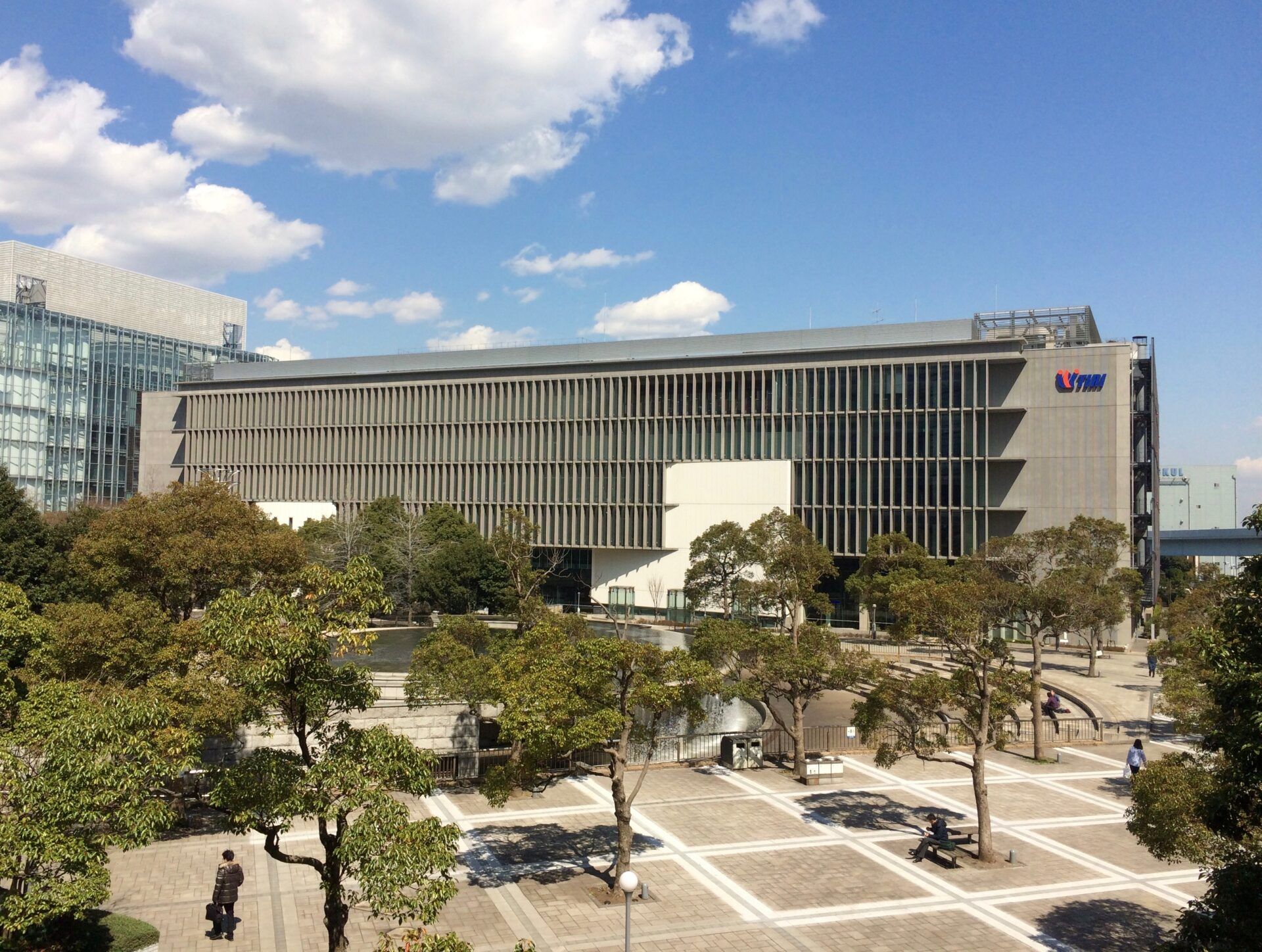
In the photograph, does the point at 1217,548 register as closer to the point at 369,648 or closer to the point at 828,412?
Result: the point at 828,412

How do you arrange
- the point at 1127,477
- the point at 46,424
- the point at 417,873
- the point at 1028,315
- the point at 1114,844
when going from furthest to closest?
the point at 46,424, the point at 1028,315, the point at 1127,477, the point at 1114,844, the point at 417,873

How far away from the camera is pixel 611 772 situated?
1803 centimetres

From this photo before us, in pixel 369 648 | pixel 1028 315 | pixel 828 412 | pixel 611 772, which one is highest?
pixel 1028 315

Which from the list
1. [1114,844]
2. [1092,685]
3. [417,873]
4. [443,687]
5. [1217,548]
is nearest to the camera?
[417,873]

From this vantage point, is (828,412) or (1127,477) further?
(828,412)

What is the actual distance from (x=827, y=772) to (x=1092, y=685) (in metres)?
22.2

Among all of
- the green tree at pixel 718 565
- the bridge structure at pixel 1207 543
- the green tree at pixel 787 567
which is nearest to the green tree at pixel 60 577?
the green tree at pixel 787 567

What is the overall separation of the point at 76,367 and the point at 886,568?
3453 inches

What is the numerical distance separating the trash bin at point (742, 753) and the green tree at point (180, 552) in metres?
13.9

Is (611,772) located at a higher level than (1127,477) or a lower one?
lower

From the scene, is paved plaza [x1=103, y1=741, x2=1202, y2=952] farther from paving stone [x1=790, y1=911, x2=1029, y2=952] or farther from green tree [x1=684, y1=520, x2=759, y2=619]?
green tree [x1=684, y1=520, x2=759, y2=619]

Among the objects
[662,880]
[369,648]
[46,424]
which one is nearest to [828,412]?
[662,880]

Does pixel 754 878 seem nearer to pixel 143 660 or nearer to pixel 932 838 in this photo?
pixel 932 838

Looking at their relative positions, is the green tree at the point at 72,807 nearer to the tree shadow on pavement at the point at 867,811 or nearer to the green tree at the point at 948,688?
the green tree at the point at 948,688
